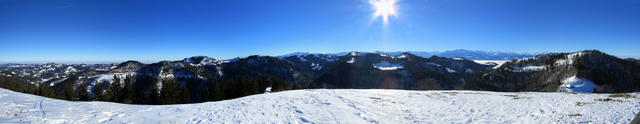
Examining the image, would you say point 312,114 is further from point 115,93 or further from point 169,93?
point 115,93

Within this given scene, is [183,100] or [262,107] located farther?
[183,100]

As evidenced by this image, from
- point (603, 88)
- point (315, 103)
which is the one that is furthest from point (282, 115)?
point (603, 88)

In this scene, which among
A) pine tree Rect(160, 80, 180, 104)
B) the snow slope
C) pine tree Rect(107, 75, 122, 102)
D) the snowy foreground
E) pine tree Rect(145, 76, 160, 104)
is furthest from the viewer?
the snow slope

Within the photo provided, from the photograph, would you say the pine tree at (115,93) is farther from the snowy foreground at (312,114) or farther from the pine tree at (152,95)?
the snowy foreground at (312,114)

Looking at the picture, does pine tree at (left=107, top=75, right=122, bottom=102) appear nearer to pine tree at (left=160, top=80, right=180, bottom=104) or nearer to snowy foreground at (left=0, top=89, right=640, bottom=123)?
pine tree at (left=160, top=80, right=180, bottom=104)

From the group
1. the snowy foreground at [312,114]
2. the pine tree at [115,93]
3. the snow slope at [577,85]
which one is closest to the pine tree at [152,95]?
the pine tree at [115,93]

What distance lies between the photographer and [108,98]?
5653cm

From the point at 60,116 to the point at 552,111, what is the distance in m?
28.4

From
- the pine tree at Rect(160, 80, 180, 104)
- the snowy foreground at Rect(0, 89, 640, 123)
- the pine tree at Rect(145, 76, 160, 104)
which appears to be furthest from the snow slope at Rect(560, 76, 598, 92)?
the pine tree at Rect(145, 76, 160, 104)

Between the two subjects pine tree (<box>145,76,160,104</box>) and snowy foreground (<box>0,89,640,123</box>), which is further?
pine tree (<box>145,76,160,104</box>)

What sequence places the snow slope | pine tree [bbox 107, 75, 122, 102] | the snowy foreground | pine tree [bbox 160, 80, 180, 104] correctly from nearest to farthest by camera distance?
the snowy foreground, pine tree [bbox 160, 80, 180, 104], pine tree [bbox 107, 75, 122, 102], the snow slope

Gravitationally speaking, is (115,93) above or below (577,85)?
above

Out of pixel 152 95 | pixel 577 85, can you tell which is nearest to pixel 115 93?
pixel 152 95

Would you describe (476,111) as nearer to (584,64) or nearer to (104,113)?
(104,113)
